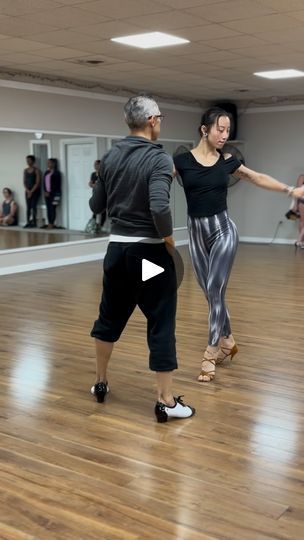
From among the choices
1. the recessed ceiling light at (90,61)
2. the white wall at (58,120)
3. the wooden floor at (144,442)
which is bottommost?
the wooden floor at (144,442)

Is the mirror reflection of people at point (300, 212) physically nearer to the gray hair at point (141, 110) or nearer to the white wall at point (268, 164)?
the white wall at point (268, 164)

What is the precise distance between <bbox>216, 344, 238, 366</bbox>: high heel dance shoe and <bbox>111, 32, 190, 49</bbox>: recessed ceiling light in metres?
3.07

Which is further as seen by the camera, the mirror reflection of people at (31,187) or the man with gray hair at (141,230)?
the mirror reflection of people at (31,187)

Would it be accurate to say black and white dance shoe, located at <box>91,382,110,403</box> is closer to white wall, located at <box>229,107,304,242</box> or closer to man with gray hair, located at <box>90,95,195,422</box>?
man with gray hair, located at <box>90,95,195,422</box>

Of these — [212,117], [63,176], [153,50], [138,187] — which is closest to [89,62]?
[153,50]

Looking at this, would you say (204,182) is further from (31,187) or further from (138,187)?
(31,187)

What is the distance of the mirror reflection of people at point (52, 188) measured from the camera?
402 inches

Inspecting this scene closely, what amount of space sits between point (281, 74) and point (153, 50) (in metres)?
2.38

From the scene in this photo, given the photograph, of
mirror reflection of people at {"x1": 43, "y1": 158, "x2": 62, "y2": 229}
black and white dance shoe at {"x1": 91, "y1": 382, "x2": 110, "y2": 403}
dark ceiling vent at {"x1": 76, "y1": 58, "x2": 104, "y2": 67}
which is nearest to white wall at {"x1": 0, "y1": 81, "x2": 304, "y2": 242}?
mirror reflection of people at {"x1": 43, "y1": 158, "x2": 62, "y2": 229}

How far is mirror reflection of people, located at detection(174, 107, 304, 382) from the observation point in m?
3.33

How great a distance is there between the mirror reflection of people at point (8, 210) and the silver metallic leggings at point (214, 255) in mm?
8387

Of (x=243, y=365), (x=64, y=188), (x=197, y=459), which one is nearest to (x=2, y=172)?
(x=64, y=188)

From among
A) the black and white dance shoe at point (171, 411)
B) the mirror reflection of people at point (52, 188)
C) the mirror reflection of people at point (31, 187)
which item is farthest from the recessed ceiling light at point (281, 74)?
the black and white dance shoe at point (171, 411)

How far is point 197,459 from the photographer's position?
252 centimetres
